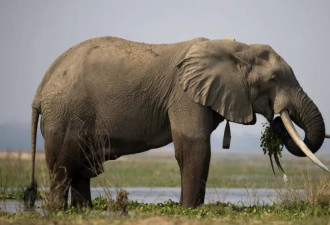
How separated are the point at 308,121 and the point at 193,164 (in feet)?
6.53

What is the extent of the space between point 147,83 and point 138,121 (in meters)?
0.65

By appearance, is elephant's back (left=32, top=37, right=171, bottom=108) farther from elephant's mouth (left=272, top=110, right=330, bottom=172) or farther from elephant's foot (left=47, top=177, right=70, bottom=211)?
elephant's mouth (left=272, top=110, right=330, bottom=172)

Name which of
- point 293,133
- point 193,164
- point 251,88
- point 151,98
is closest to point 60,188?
point 151,98

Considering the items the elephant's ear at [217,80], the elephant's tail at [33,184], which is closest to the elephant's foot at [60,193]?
the elephant's tail at [33,184]

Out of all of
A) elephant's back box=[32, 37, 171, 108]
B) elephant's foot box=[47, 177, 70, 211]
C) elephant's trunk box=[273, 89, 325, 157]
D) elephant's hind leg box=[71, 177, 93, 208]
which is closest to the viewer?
elephant's foot box=[47, 177, 70, 211]

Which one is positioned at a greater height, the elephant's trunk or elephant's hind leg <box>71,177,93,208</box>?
the elephant's trunk

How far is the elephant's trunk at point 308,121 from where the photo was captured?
15898 millimetres

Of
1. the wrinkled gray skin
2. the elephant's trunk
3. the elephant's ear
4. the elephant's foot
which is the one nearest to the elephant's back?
the wrinkled gray skin

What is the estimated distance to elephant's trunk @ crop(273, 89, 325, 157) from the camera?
15898 mm

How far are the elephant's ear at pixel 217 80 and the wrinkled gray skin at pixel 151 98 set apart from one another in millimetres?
16

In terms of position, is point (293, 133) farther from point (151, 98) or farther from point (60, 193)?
point (60, 193)

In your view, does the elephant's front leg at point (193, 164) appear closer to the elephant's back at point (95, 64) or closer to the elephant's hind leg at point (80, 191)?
the elephant's back at point (95, 64)

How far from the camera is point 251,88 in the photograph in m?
16.3

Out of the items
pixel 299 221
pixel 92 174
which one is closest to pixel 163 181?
pixel 92 174
